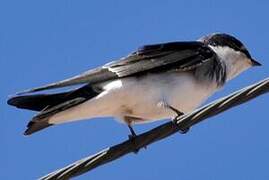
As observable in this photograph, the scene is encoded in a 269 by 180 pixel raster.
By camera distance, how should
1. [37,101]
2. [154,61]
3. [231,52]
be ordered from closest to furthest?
1. [37,101]
2. [154,61]
3. [231,52]

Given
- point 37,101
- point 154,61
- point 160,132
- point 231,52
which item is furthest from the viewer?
point 231,52

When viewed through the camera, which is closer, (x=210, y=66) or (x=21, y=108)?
(x=21, y=108)

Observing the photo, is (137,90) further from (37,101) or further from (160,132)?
(160,132)

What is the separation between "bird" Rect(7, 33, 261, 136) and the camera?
19.0 feet

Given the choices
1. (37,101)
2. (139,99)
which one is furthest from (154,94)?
(37,101)

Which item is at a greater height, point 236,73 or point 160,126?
point 236,73

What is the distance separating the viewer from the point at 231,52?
22.1ft

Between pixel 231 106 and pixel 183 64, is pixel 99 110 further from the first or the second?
pixel 231 106

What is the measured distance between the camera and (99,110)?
5.86 m

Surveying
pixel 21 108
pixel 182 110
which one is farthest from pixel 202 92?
pixel 21 108

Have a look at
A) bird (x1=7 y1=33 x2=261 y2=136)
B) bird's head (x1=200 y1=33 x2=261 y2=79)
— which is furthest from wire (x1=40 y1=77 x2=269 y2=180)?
bird's head (x1=200 y1=33 x2=261 y2=79)

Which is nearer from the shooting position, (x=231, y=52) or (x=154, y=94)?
(x=154, y=94)

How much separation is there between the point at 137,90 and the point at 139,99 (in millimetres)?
63

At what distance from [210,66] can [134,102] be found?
783 millimetres
